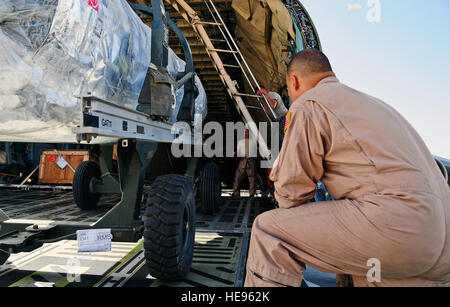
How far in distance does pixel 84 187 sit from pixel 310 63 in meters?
4.58

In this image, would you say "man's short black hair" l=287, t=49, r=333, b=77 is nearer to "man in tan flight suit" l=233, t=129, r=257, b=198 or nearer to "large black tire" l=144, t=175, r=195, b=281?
"large black tire" l=144, t=175, r=195, b=281

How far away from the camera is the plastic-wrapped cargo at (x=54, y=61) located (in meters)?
1.70

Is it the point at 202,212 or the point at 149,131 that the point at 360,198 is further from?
the point at 202,212

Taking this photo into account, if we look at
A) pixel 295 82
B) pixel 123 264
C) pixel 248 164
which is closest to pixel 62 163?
pixel 248 164

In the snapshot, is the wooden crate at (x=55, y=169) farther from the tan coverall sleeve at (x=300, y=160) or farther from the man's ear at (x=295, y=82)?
the tan coverall sleeve at (x=300, y=160)

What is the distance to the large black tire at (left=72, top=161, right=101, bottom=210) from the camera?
4.98m

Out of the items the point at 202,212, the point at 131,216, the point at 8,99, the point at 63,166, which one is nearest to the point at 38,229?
the point at 131,216

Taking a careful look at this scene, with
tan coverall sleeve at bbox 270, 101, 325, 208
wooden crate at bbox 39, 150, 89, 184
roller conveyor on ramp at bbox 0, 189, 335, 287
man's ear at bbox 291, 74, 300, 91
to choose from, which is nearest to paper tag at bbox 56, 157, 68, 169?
wooden crate at bbox 39, 150, 89, 184

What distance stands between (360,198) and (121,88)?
1.95 metres

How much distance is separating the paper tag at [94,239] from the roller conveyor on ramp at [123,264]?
0.45 m

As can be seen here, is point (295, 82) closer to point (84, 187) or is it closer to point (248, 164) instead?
point (84, 187)

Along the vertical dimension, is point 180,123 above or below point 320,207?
above

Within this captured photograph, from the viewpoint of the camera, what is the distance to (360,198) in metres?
1.28

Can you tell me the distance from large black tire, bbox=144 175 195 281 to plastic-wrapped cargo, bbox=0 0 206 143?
2.84 feet
